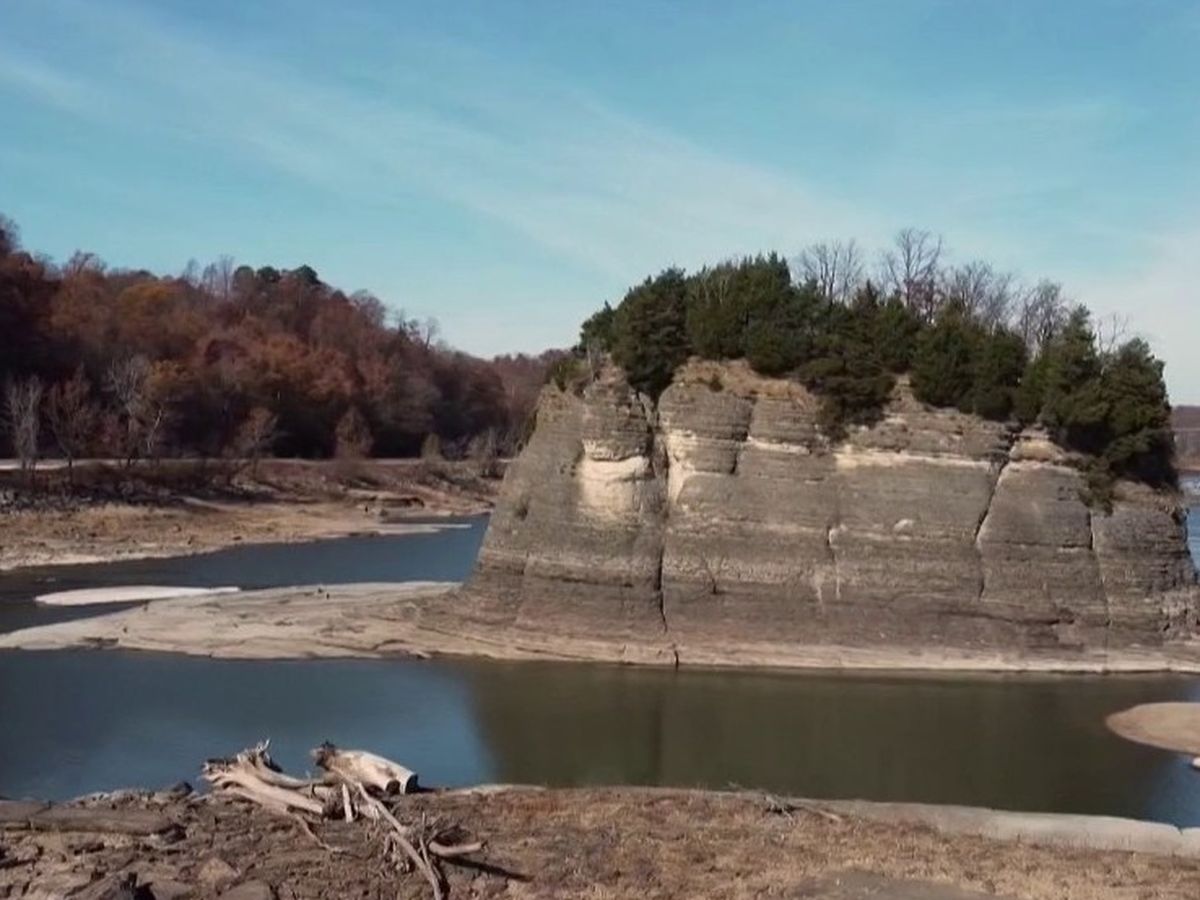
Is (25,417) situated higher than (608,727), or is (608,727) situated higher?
(25,417)

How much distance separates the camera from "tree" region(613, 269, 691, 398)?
4147 centimetres

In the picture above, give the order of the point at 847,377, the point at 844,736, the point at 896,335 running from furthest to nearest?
the point at 896,335 < the point at 847,377 < the point at 844,736

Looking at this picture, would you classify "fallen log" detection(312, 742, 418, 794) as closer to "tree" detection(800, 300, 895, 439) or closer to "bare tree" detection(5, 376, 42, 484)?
"tree" detection(800, 300, 895, 439)

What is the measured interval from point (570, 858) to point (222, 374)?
85.2m

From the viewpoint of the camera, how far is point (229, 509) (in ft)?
258

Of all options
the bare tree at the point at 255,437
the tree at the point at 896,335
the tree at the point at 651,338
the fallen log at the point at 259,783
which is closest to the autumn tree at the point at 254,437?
the bare tree at the point at 255,437

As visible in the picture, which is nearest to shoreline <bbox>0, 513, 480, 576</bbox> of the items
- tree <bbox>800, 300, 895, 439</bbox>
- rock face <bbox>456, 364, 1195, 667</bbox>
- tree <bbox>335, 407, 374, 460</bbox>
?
tree <bbox>335, 407, 374, 460</bbox>

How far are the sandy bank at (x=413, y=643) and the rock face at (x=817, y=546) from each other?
0.41 feet

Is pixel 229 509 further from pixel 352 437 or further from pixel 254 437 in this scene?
pixel 352 437

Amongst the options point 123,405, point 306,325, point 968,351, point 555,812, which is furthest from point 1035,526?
point 306,325

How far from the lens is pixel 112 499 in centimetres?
7262

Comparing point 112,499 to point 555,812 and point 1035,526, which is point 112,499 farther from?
point 555,812

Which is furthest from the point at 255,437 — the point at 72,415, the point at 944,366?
the point at 944,366

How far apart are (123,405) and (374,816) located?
7464 cm
